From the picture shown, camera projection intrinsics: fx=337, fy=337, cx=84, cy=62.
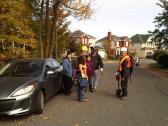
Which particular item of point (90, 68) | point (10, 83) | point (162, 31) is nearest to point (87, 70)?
point (90, 68)

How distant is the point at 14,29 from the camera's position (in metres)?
18.9

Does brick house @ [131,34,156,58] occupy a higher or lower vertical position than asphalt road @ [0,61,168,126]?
higher

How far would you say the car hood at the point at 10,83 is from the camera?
26.6ft

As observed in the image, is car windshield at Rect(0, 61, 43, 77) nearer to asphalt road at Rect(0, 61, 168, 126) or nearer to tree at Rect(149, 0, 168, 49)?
asphalt road at Rect(0, 61, 168, 126)

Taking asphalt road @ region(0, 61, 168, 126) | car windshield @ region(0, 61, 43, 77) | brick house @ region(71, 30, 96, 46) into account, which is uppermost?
brick house @ region(71, 30, 96, 46)

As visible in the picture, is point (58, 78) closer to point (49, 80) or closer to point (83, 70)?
point (83, 70)

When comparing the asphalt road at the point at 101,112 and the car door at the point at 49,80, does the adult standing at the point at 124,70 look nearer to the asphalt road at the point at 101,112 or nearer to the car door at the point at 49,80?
the asphalt road at the point at 101,112

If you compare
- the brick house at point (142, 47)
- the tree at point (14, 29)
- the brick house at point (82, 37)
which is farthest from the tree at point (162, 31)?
the brick house at point (142, 47)

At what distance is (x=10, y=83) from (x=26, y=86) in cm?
48

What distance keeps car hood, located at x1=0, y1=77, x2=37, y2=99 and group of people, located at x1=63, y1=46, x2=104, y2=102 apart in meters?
2.05

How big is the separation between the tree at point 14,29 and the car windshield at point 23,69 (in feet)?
24.5

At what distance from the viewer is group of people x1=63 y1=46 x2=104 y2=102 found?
1083 cm

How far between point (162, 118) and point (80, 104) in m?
2.87

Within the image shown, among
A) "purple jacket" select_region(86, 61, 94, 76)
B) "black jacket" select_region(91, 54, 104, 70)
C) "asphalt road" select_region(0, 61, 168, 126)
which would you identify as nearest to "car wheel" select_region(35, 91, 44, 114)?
"asphalt road" select_region(0, 61, 168, 126)
